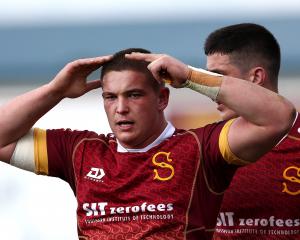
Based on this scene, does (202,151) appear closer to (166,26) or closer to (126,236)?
(126,236)

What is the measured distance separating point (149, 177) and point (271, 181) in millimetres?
772

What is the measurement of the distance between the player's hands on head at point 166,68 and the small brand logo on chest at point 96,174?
522 mm

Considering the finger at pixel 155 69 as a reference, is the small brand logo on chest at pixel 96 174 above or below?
below

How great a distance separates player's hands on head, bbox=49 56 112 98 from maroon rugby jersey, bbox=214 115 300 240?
35.3 inches

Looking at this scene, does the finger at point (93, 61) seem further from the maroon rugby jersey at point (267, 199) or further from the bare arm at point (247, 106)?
the maroon rugby jersey at point (267, 199)

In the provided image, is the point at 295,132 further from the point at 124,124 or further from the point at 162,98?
the point at 124,124

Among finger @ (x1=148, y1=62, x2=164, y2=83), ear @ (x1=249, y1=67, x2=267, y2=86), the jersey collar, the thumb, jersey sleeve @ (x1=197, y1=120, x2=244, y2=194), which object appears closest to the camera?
finger @ (x1=148, y1=62, x2=164, y2=83)

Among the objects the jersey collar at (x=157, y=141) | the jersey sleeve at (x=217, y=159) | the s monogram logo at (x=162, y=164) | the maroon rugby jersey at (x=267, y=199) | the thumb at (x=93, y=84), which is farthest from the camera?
the maroon rugby jersey at (x=267, y=199)

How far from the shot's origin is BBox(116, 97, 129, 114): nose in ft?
16.4

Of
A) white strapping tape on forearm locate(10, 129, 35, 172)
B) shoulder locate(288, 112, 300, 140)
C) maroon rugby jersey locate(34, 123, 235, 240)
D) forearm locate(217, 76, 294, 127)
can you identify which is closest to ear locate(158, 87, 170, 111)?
maroon rugby jersey locate(34, 123, 235, 240)

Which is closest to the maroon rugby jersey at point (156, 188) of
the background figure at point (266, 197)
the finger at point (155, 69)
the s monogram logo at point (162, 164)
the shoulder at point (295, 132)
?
the s monogram logo at point (162, 164)

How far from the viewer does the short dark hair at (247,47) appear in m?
5.91

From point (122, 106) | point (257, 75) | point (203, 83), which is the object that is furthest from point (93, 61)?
point (257, 75)

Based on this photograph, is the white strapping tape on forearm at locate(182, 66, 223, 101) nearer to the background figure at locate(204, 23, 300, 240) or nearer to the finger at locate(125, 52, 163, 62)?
the finger at locate(125, 52, 163, 62)
